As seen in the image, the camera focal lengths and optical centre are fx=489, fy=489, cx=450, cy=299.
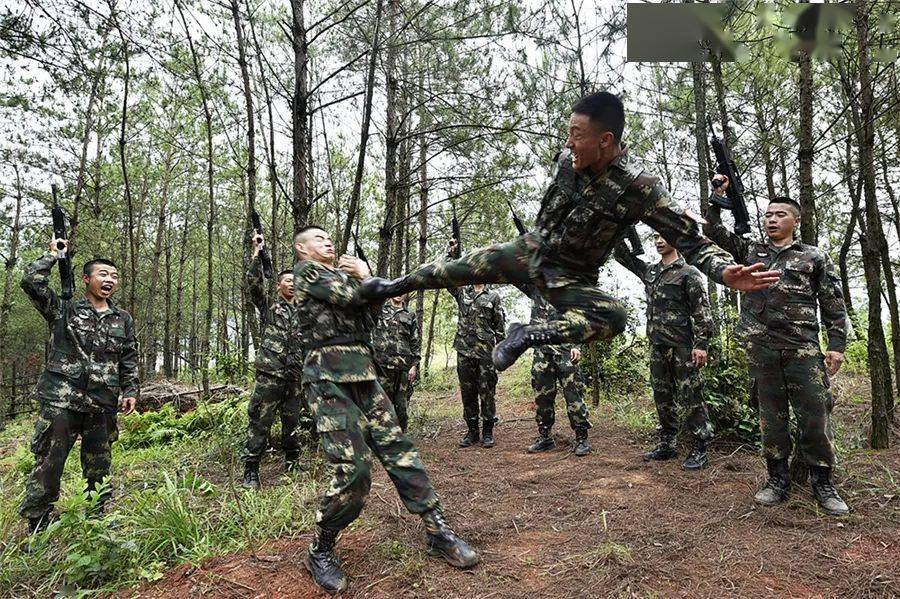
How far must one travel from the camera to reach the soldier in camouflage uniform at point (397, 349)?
7.19 metres

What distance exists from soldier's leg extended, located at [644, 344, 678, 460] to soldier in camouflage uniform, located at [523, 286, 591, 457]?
0.83m

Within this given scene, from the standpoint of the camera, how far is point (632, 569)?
3.06 m

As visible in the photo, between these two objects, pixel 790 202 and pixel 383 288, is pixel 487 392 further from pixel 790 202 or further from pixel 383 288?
pixel 790 202

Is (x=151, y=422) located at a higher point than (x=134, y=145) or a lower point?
lower

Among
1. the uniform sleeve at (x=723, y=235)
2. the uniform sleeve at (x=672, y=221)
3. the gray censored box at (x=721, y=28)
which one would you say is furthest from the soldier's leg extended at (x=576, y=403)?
the gray censored box at (x=721, y=28)

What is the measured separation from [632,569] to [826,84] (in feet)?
36.2

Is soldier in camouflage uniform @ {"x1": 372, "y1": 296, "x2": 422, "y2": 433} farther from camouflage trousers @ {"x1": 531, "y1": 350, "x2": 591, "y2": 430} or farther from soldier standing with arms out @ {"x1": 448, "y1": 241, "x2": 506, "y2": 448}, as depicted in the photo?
camouflage trousers @ {"x1": 531, "y1": 350, "x2": 591, "y2": 430}

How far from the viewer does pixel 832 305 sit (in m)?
Result: 4.11

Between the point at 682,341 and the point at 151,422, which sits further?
the point at 151,422

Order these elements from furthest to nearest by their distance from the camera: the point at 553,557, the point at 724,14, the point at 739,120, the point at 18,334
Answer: the point at 18,334 → the point at 739,120 → the point at 724,14 → the point at 553,557

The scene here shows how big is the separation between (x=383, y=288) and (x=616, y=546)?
92.1 inches

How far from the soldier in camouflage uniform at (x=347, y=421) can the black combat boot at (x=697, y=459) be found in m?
2.98

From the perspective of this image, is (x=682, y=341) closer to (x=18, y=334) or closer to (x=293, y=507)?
(x=293, y=507)

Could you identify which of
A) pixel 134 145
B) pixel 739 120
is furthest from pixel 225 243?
pixel 739 120
